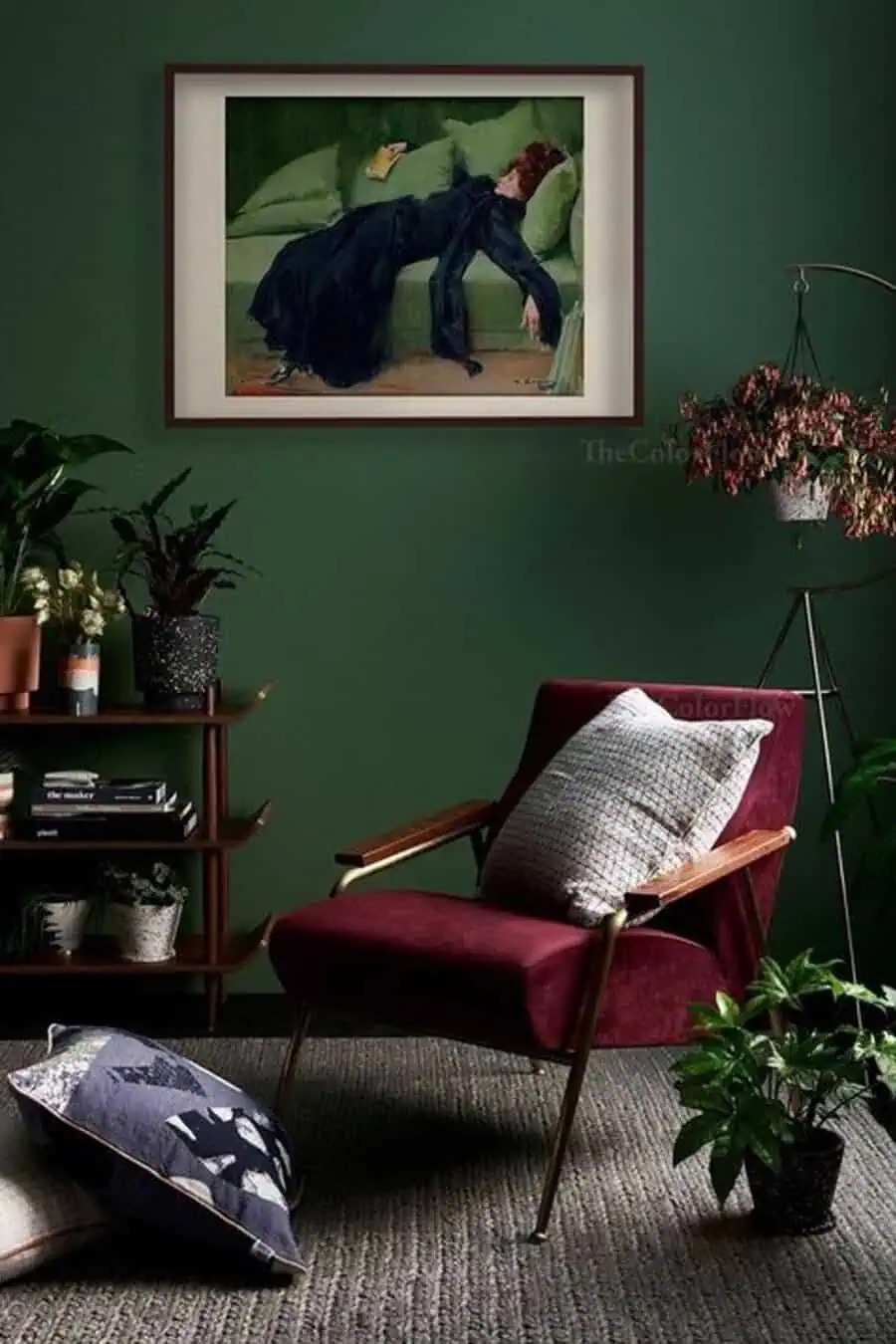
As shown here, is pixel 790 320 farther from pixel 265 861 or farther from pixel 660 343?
pixel 265 861

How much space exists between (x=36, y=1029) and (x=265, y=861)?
67cm

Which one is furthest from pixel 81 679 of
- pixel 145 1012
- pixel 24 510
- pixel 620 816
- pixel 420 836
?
pixel 620 816

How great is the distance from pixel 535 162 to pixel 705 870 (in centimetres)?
194

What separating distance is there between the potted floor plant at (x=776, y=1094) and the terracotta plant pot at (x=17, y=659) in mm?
1789

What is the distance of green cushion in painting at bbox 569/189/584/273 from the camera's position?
4109 mm

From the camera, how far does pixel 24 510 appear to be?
13.0 feet

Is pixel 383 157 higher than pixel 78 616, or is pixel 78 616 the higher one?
pixel 383 157

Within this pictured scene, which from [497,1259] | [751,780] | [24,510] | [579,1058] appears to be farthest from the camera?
[24,510]

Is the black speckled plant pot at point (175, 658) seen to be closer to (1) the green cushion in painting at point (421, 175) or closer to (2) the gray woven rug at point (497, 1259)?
(2) the gray woven rug at point (497, 1259)

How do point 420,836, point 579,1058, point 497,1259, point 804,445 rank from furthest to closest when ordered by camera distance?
point 804,445 < point 420,836 < point 579,1058 < point 497,1259

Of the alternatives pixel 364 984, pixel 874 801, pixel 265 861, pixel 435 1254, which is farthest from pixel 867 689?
pixel 435 1254

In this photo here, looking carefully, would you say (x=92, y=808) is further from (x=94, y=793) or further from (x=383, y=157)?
(x=383, y=157)

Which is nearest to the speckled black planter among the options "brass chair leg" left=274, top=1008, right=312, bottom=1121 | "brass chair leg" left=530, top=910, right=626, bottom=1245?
Result: "brass chair leg" left=530, top=910, right=626, bottom=1245

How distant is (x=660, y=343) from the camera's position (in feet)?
13.6
